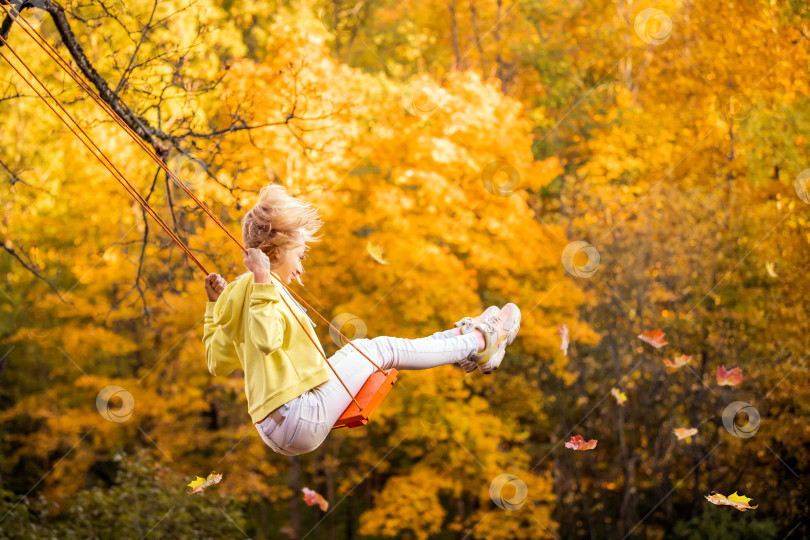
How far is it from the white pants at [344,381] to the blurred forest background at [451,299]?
19.9ft

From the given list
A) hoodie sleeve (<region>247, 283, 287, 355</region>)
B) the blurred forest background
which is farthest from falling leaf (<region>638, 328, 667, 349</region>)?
hoodie sleeve (<region>247, 283, 287, 355</region>)

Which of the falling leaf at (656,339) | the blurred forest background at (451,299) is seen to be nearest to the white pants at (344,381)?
the falling leaf at (656,339)

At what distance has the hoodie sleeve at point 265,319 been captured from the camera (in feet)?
9.50

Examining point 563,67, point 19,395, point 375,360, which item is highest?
point 563,67

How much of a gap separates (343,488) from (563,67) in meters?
10.3

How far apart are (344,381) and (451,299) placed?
8.08 meters

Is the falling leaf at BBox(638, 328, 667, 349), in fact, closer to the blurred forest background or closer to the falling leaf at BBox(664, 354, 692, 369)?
the falling leaf at BBox(664, 354, 692, 369)

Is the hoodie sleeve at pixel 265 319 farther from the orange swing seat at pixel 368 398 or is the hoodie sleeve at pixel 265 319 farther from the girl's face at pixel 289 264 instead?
the orange swing seat at pixel 368 398

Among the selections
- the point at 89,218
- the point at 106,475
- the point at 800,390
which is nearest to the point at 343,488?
the point at 106,475

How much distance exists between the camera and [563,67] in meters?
17.9

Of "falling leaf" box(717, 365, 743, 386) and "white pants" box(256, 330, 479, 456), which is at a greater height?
"falling leaf" box(717, 365, 743, 386)

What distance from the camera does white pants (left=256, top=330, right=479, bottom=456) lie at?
3139mm

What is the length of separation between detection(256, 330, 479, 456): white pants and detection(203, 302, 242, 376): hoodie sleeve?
0.36 m

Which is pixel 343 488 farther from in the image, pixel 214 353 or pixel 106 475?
pixel 214 353
